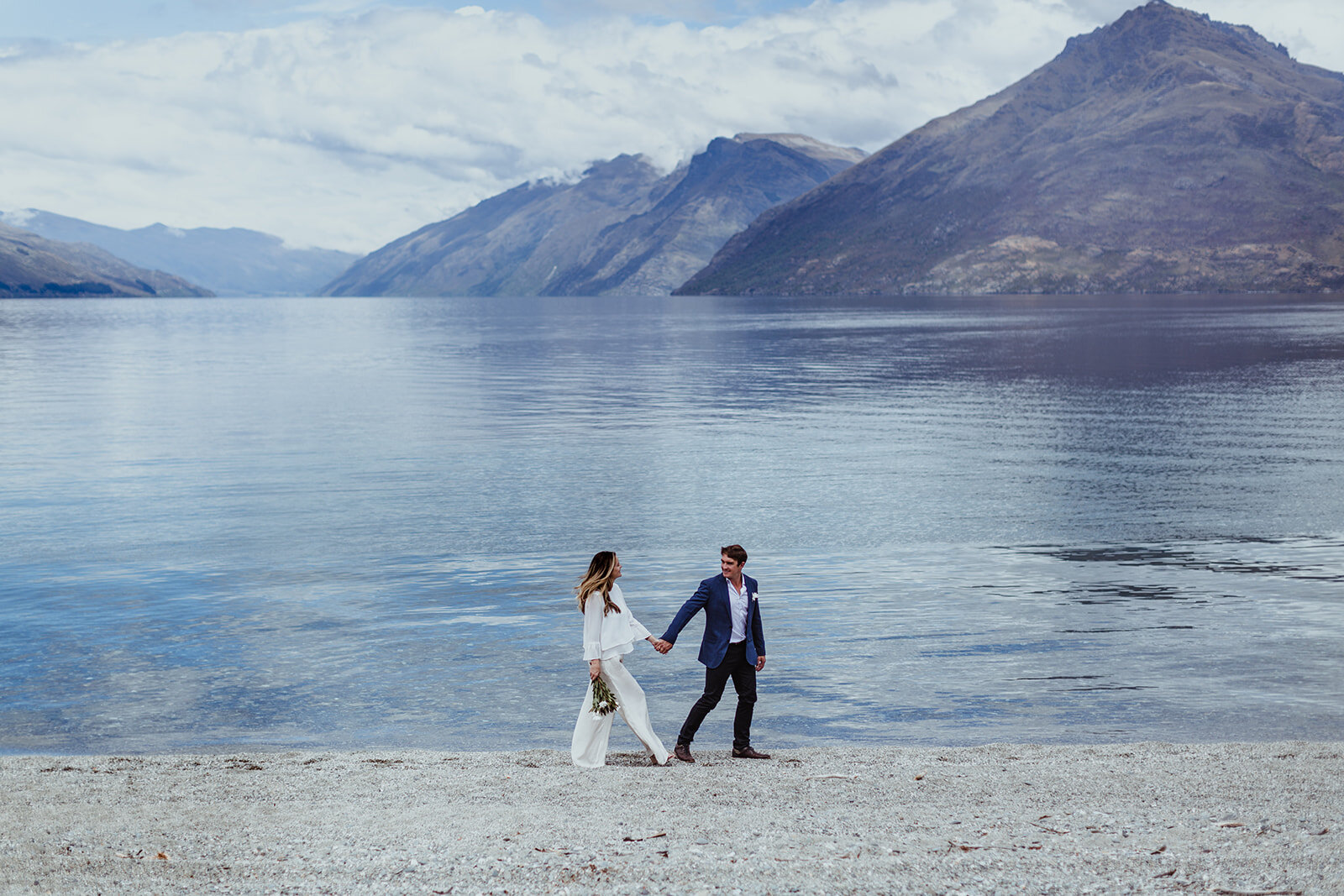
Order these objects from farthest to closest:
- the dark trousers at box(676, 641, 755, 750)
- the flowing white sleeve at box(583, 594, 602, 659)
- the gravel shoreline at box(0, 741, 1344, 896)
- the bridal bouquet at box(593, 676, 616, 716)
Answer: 1. the dark trousers at box(676, 641, 755, 750)
2. the bridal bouquet at box(593, 676, 616, 716)
3. the flowing white sleeve at box(583, 594, 602, 659)
4. the gravel shoreline at box(0, 741, 1344, 896)

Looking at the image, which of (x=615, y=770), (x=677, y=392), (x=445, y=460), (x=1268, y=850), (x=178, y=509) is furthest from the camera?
(x=677, y=392)

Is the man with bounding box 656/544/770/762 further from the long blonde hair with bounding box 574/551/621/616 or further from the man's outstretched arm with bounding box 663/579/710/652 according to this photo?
the long blonde hair with bounding box 574/551/621/616

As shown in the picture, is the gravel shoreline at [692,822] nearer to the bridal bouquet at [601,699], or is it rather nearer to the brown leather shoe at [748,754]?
the brown leather shoe at [748,754]

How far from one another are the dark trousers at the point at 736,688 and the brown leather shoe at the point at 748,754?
48 mm

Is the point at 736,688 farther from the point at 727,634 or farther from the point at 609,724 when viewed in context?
the point at 609,724

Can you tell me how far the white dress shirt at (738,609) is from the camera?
14.1 metres

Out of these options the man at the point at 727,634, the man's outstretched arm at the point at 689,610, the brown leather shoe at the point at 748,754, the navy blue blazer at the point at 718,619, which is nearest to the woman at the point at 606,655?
the man's outstretched arm at the point at 689,610

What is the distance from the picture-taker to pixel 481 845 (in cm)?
1105

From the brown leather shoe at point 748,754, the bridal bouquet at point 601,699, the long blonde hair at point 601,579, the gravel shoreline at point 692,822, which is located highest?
the long blonde hair at point 601,579

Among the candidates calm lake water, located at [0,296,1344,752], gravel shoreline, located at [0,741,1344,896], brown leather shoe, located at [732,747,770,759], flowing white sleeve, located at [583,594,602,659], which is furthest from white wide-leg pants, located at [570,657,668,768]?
calm lake water, located at [0,296,1344,752]

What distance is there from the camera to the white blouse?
1369 centimetres

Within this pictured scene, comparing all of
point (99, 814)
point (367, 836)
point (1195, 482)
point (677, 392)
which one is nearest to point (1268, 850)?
point (367, 836)

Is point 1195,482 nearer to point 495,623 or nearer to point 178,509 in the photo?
point 495,623

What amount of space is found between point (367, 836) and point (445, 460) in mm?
34254
